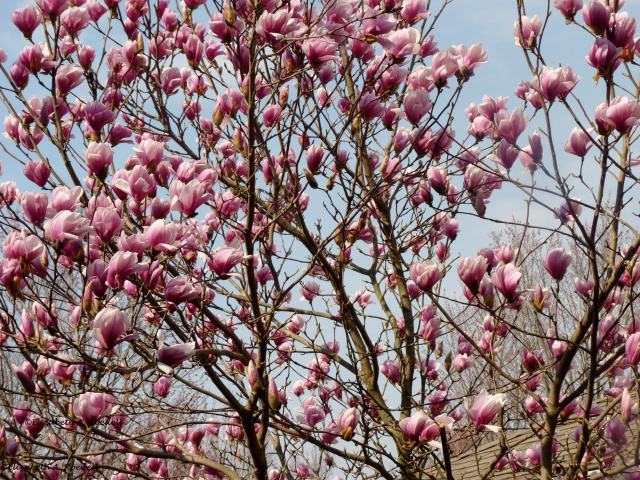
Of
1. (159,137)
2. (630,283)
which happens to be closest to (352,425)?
(630,283)

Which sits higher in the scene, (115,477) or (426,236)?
(426,236)

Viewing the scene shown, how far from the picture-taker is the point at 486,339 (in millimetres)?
3639

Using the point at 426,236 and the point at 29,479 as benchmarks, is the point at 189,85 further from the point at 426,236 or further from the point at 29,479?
the point at 29,479

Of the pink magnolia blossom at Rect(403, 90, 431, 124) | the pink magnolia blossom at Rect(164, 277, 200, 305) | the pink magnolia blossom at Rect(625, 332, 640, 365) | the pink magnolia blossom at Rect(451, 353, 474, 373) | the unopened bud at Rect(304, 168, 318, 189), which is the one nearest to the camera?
the pink magnolia blossom at Rect(164, 277, 200, 305)

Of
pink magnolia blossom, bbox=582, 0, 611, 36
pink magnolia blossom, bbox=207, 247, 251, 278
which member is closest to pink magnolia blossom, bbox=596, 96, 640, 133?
pink magnolia blossom, bbox=582, 0, 611, 36

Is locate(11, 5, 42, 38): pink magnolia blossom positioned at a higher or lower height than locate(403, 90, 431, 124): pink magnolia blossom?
higher

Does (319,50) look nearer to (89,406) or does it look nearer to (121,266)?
(121,266)

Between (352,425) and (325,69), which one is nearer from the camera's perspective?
(352,425)

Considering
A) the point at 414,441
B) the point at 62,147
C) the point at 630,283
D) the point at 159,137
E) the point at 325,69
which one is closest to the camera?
the point at 414,441

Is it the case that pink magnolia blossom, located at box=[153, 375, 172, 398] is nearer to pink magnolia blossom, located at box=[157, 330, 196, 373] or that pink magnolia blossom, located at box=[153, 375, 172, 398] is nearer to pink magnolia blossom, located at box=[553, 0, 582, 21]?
pink magnolia blossom, located at box=[157, 330, 196, 373]

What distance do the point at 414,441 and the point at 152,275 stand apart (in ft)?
3.68

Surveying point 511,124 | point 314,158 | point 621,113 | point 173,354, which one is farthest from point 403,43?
point 173,354

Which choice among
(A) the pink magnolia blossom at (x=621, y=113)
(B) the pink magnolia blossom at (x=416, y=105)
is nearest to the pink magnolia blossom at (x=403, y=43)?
(B) the pink magnolia blossom at (x=416, y=105)

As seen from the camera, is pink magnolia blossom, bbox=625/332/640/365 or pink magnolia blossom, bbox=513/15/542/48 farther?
pink magnolia blossom, bbox=513/15/542/48
